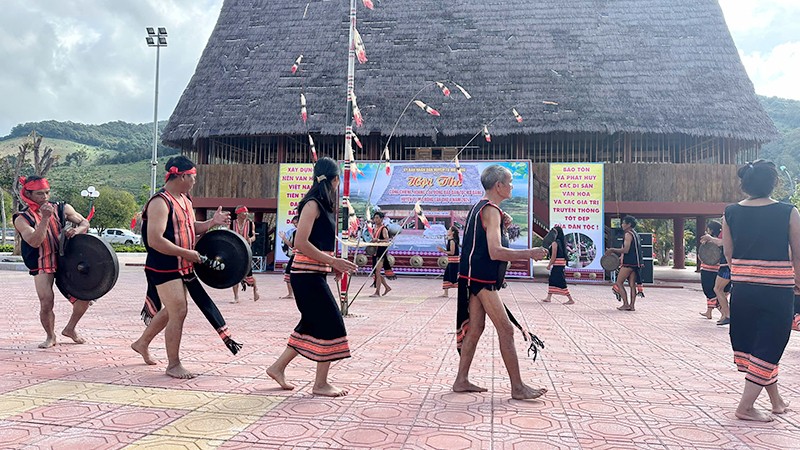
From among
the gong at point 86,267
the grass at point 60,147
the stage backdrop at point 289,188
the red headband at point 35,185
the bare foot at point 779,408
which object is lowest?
the bare foot at point 779,408

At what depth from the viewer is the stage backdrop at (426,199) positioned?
15867 mm

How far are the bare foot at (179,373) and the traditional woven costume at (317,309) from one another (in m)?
1.01

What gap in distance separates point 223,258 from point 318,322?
1.13 meters

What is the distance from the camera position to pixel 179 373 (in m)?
4.12

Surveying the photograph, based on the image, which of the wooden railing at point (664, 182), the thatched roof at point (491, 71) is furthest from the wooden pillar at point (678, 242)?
the thatched roof at point (491, 71)

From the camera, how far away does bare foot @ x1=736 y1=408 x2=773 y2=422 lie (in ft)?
11.1

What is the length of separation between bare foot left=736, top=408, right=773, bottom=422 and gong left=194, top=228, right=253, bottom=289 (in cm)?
347

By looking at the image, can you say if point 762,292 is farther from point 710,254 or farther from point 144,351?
point 710,254

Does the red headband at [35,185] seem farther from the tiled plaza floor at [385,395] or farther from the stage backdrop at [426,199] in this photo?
the stage backdrop at [426,199]

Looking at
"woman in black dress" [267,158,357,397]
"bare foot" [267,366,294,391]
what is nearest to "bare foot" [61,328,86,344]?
"bare foot" [267,366,294,391]

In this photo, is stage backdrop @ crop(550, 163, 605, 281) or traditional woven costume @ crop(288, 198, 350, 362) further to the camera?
stage backdrop @ crop(550, 163, 605, 281)

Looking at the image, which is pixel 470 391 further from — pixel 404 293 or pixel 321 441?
pixel 404 293

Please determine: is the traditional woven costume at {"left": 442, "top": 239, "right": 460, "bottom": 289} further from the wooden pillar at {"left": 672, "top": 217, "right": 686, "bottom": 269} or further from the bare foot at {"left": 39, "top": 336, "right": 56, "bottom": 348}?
the wooden pillar at {"left": 672, "top": 217, "right": 686, "bottom": 269}

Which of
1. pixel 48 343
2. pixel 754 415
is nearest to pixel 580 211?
pixel 754 415
